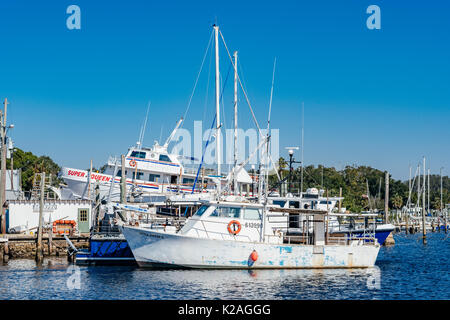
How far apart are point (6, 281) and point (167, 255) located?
8.11 meters

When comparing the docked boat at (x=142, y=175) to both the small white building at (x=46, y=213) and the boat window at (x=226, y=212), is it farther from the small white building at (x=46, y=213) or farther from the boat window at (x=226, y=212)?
the boat window at (x=226, y=212)

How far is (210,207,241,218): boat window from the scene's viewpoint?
3069cm

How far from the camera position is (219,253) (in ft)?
97.7

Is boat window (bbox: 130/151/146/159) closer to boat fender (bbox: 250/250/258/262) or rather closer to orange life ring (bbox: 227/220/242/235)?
orange life ring (bbox: 227/220/242/235)

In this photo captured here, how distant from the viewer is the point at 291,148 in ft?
117

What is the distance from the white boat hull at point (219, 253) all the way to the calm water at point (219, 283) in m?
0.62

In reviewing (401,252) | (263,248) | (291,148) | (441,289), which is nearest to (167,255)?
(263,248)

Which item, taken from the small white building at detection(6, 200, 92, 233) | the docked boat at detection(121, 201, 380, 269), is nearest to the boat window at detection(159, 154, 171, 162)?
the small white building at detection(6, 200, 92, 233)

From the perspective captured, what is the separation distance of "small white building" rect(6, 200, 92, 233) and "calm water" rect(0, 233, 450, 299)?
10.1 m

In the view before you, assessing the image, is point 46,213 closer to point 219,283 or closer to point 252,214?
point 252,214

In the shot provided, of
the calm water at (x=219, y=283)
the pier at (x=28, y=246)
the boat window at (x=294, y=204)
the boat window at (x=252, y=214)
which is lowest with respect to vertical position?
the calm water at (x=219, y=283)

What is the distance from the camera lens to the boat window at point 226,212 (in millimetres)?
30688

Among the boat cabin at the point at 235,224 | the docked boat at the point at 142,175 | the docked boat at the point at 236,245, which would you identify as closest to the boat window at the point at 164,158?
the docked boat at the point at 142,175
